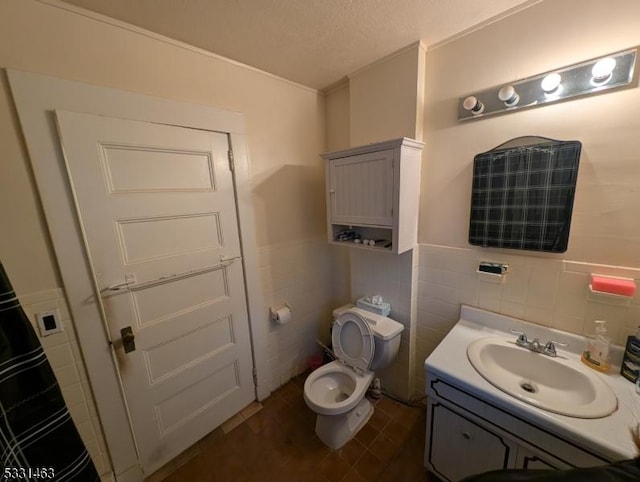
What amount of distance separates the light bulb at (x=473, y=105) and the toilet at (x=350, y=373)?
1.32 m

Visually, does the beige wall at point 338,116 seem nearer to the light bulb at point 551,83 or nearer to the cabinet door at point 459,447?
the light bulb at point 551,83

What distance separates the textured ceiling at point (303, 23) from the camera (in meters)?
1.04

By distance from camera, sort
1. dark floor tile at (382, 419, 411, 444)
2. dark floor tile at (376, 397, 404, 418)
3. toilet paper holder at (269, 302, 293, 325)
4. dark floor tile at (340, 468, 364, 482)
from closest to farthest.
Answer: dark floor tile at (340, 468, 364, 482) → dark floor tile at (382, 419, 411, 444) → dark floor tile at (376, 397, 404, 418) → toilet paper holder at (269, 302, 293, 325)

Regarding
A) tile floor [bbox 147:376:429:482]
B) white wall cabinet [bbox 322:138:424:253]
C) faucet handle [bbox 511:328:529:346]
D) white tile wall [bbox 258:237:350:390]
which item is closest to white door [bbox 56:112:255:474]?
tile floor [bbox 147:376:429:482]

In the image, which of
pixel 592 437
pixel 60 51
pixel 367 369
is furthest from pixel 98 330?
pixel 592 437

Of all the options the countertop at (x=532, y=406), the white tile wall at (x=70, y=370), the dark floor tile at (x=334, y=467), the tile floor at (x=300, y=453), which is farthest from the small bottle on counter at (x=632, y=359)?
the white tile wall at (x=70, y=370)

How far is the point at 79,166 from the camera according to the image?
1.04 metres

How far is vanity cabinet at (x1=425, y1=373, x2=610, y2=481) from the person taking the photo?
86 cm

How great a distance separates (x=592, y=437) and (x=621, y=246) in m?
0.77

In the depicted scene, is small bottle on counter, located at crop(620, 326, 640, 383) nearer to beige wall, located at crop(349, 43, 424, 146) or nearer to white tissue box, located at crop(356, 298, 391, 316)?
white tissue box, located at crop(356, 298, 391, 316)

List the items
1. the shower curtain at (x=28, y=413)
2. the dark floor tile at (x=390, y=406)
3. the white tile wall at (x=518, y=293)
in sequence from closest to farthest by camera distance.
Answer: the shower curtain at (x=28, y=413)
the white tile wall at (x=518, y=293)
the dark floor tile at (x=390, y=406)

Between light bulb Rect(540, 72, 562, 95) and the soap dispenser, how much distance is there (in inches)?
40.8

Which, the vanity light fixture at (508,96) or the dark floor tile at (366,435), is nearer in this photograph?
the vanity light fixture at (508,96)

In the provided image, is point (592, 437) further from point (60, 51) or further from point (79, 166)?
point (60, 51)
